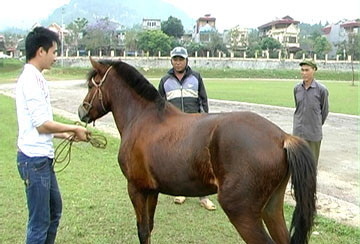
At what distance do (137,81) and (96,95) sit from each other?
1.52 feet

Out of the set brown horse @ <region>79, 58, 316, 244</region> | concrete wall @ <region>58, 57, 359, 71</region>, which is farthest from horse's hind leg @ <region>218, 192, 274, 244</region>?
concrete wall @ <region>58, 57, 359, 71</region>

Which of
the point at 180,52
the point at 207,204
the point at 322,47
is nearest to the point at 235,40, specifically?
the point at 322,47

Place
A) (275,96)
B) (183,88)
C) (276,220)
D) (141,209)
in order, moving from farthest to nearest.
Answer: (275,96), (183,88), (141,209), (276,220)

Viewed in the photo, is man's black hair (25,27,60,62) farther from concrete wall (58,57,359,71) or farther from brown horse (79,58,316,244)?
concrete wall (58,57,359,71)

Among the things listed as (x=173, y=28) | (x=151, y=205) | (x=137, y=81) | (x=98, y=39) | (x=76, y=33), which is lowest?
(x=151, y=205)

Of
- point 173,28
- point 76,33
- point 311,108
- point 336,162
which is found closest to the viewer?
point 311,108

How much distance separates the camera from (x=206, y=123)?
3453mm

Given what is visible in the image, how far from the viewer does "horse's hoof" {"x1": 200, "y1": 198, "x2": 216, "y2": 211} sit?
5.43 metres

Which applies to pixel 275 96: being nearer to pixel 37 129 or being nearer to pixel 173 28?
Answer: pixel 37 129

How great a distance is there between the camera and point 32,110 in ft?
A: 9.87

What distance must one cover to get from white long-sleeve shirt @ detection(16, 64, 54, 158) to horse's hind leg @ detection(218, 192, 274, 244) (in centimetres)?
147

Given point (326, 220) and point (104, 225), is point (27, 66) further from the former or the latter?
point (326, 220)

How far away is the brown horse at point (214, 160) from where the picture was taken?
3164mm

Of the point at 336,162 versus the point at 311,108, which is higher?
the point at 311,108
